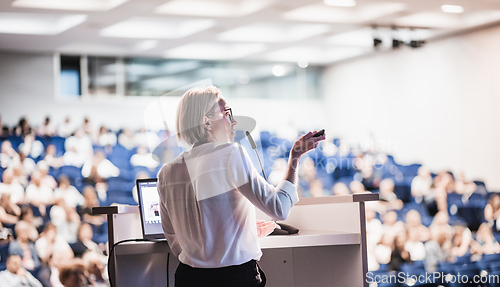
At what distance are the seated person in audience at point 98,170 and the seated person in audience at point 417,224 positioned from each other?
276 centimetres

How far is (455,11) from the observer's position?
4.48 metres

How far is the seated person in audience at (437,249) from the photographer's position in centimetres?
423

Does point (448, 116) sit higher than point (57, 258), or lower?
higher

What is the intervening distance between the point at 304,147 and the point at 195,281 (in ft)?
1.18

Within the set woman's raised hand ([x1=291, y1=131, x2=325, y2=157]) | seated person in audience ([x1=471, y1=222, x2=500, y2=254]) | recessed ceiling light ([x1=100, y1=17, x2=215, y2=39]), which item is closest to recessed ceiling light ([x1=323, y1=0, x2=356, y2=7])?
recessed ceiling light ([x1=100, y1=17, x2=215, y2=39])

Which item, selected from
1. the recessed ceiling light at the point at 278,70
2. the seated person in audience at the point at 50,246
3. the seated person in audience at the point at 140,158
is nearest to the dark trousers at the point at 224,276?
the seated person in audience at the point at 50,246

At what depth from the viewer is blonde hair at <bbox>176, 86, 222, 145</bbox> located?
1077 millimetres

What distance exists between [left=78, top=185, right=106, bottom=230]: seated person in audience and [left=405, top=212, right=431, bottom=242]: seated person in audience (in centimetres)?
263

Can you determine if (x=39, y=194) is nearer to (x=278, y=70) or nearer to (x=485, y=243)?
(x=278, y=70)

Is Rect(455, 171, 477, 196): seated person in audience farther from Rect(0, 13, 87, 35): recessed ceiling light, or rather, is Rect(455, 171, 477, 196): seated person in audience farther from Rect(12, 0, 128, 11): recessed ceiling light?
Rect(0, 13, 87, 35): recessed ceiling light

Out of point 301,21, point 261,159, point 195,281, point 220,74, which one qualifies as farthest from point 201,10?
point 195,281

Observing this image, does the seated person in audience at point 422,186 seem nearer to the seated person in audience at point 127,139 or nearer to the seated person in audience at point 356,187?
the seated person in audience at point 356,187

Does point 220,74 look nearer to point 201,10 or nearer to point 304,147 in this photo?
point 201,10

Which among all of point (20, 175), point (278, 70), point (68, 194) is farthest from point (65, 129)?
point (278, 70)
